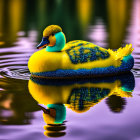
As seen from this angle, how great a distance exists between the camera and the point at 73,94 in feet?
25.0

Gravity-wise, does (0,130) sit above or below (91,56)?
below

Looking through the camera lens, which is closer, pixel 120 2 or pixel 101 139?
pixel 101 139

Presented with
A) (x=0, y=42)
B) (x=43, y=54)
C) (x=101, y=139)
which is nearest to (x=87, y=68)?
(x=43, y=54)

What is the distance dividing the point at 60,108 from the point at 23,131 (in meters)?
1.20

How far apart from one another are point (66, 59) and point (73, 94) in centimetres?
101

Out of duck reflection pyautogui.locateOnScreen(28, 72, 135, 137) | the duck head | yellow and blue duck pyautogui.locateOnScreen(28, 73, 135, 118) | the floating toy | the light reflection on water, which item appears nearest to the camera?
the light reflection on water

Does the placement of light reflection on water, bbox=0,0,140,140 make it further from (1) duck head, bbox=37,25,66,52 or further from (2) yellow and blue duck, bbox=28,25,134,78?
(1) duck head, bbox=37,25,66,52

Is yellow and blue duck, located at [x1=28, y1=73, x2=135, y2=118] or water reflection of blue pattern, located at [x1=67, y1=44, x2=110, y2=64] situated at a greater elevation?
water reflection of blue pattern, located at [x1=67, y1=44, x2=110, y2=64]

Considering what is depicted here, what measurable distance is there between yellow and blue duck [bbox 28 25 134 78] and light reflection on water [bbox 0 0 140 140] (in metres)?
0.49

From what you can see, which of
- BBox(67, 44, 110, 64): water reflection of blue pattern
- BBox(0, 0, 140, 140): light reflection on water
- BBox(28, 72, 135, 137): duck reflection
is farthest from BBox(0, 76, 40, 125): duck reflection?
BBox(67, 44, 110, 64): water reflection of blue pattern

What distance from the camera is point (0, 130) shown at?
5.77 m

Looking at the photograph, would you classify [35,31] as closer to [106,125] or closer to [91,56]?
[91,56]

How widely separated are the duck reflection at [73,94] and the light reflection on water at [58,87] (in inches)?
1.9

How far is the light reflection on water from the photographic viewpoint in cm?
575
